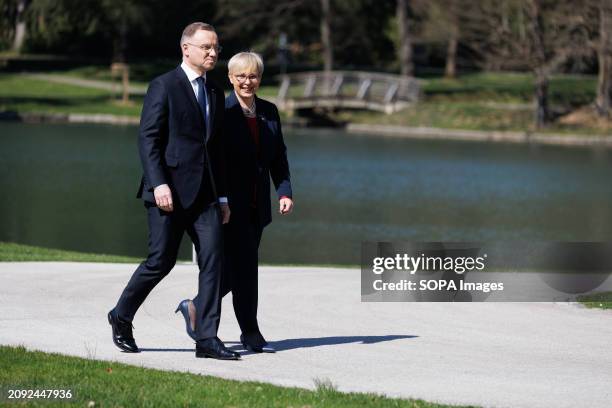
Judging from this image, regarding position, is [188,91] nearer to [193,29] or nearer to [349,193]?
[193,29]

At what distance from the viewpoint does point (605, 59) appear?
2071 inches

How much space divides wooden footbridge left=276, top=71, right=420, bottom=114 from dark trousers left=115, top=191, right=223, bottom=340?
4635 cm

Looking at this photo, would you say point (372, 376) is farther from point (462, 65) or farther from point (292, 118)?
point (462, 65)

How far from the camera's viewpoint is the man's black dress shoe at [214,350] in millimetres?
8750

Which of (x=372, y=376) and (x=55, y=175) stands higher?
(x=372, y=376)

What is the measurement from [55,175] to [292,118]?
22.0 meters

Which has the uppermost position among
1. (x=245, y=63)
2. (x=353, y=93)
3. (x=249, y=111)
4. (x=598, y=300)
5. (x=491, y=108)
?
(x=245, y=63)

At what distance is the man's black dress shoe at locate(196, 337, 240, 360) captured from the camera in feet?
28.7

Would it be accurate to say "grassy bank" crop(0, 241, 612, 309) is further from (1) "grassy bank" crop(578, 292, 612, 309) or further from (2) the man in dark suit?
(2) the man in dark suit

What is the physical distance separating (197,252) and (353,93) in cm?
4827

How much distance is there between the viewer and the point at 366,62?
2822 inches

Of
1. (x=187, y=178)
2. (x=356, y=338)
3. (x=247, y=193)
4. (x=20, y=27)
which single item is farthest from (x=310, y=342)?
(x=20, y=27)

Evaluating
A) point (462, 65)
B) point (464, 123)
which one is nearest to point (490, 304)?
point (464, 123)

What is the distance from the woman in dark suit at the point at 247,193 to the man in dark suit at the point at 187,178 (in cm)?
22
